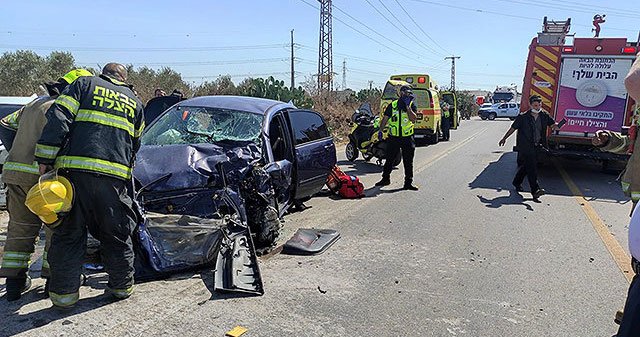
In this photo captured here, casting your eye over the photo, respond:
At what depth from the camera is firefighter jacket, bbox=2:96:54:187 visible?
384 cm

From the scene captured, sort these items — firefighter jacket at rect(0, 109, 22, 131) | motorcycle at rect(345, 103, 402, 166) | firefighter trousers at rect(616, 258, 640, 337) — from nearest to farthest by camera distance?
firefighter trousers at rect(616, 258, 640, 337)
firefighter jacket at rect(0, 109, 22, 131)
motorcycle at rect(345, 103, 402, 166)

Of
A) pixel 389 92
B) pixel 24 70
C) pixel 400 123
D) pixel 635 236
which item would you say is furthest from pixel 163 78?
pixel 635 236

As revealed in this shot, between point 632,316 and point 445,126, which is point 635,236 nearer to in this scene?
point 632,316

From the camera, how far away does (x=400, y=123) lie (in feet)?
29.5

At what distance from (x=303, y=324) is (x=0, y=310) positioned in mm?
2180

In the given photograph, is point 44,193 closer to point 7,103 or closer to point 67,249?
point 67,249

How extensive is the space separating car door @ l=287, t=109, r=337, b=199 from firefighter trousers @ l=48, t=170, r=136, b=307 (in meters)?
2.77

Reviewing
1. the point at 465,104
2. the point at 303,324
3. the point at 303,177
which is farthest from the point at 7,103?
the point at 465,104

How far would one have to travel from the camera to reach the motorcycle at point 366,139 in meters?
11.9

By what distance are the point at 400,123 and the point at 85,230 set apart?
6292 mm

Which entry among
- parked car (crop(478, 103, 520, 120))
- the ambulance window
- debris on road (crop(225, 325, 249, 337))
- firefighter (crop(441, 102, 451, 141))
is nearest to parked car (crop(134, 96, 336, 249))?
debris on road (crop(225, 325, 249, 337))

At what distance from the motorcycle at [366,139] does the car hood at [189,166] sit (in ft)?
22.6

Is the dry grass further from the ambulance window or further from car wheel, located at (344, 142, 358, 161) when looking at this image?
car wheel, located at (344, 142, 358, 161)

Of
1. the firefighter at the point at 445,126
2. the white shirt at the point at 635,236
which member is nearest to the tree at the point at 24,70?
the firefighter at the point at 445,126
